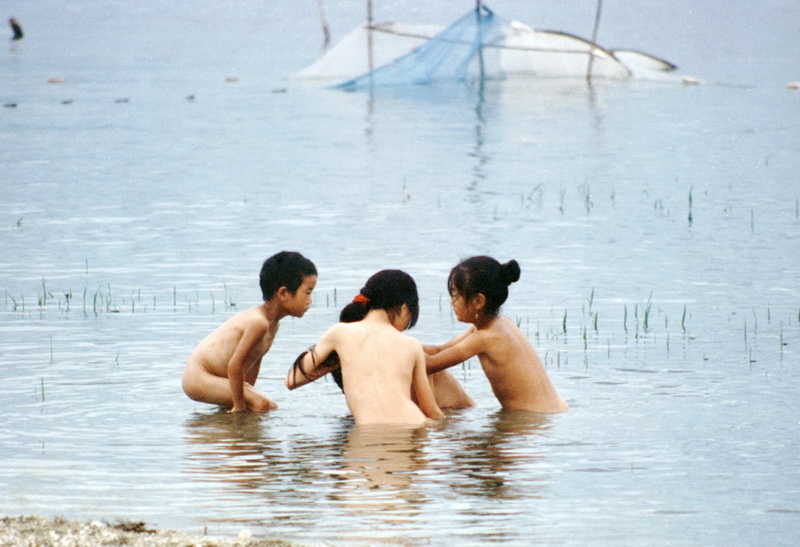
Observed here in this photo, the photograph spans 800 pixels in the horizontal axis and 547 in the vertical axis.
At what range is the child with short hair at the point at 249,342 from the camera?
293 inches

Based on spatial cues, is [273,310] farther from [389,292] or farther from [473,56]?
[473,56]

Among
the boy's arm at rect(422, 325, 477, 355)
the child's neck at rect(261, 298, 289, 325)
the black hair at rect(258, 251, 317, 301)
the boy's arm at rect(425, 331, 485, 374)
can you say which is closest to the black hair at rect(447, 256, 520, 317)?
the boy's arm at rect(425, 331, 485, 374)

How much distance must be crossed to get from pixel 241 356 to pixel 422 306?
345 cm

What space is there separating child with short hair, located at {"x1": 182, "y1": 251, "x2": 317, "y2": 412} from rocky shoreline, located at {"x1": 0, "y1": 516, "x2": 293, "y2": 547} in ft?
7.66

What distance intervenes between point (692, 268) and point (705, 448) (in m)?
5.60

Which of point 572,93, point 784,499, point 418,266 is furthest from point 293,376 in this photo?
point 572,93

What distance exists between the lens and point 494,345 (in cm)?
743

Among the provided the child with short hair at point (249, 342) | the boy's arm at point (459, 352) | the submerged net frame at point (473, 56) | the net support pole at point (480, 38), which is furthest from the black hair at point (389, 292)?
the net support pole at point (480, 38)

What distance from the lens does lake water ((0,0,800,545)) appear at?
5.87 meters

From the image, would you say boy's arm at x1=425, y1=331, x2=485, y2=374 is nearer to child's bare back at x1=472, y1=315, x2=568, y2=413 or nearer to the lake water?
child's bare back at x1=472, y1=315, x2=568, y2=413

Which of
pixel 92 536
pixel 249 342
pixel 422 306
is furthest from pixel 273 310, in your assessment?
pixel 422 306

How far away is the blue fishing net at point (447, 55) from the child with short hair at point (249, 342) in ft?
71.9

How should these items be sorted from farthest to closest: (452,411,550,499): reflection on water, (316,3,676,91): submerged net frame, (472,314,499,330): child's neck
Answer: (316,3,676,91): submerged net frame → (472,314,499,330): child's neck → (452,411,550,499): reflection on water

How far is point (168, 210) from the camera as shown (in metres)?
16.1
